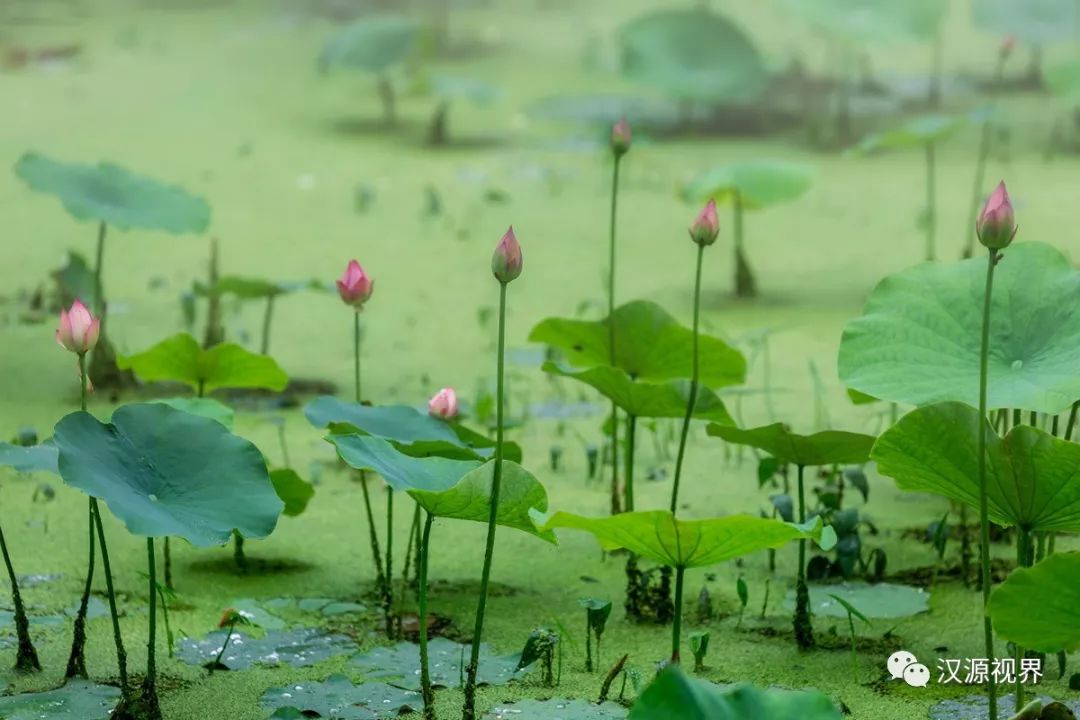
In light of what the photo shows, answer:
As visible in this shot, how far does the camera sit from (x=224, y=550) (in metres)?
2.26

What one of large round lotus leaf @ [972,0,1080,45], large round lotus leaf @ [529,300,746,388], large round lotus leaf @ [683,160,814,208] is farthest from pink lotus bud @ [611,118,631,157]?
large round lotus leaf @ [972,0,1080,45]

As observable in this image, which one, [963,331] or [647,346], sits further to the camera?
[647,346]

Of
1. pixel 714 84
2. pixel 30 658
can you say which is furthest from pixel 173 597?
pixel 714 84

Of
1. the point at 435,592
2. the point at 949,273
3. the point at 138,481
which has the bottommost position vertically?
the point at 435,592

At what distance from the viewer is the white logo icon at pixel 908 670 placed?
69.4 inches

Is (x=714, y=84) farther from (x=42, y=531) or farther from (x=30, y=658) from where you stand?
(x=30, y=658)

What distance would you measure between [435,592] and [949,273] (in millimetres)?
802

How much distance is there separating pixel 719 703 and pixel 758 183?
248cm

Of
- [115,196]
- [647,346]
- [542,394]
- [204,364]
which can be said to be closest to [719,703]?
[647,346]

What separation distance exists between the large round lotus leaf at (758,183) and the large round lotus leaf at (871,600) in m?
1.65

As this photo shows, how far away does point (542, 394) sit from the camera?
3.11m

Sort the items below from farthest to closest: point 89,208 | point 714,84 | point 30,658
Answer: point 714,84 < point 89,208 < point 30,658

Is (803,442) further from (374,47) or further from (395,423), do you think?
(374,47)

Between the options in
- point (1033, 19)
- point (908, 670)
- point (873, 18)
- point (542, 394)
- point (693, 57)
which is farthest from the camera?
point (1033, 19)
